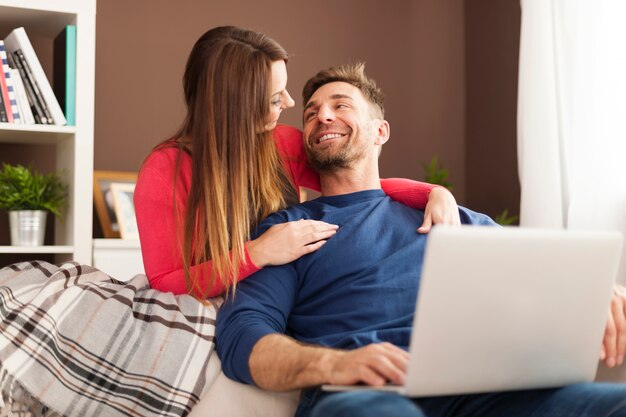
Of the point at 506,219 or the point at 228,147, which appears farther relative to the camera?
the point at 506,219

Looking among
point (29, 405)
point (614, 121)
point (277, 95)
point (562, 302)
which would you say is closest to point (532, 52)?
point (614, 121)

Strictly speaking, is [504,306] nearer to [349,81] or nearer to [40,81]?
[349,81]

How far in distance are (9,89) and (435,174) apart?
5.35 feet

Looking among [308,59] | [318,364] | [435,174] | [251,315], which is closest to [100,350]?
[251,315]

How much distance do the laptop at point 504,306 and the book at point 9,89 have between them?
179cm

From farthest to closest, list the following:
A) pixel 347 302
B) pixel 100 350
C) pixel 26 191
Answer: pixel 26 191 < pixel 347 302 < pixel 100 350

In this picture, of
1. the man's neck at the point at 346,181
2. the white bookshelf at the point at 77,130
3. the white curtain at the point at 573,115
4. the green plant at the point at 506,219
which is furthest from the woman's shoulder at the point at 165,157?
the green plant at the point at 506,219

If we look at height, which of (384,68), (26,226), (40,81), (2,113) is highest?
Result: (384,68)

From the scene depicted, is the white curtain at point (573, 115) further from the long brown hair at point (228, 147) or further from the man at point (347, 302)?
the long brown hair at point (228, 147)

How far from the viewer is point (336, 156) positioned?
2023 mm

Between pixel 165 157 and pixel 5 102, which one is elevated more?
pixel 5 102

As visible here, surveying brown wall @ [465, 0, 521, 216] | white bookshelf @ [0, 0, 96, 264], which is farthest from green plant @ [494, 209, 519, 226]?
white bookshelf @ [0, 0, 96, 264]

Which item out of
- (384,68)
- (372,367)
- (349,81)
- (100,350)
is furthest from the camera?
(384,68)

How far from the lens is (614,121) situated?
2775mm
